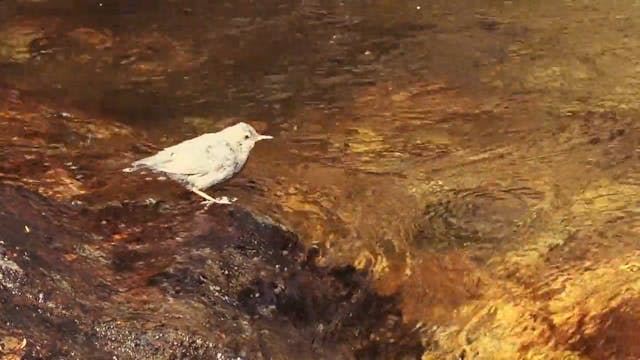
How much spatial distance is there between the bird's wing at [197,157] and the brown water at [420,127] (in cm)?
5

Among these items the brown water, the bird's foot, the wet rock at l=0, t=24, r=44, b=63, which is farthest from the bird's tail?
the wet rock at l=0, t=24, r=44, b=63

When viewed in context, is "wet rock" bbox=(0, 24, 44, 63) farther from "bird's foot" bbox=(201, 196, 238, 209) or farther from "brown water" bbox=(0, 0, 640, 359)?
"bird's foot" bbox=(201, 196, 238, 209)

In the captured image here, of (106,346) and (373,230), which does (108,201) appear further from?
(373,230)

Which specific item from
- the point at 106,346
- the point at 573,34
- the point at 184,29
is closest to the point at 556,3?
the point at 573,34

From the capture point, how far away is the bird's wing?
1426mm

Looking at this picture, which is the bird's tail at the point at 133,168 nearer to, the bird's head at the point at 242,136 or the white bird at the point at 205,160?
the white bird at the point at 205,160

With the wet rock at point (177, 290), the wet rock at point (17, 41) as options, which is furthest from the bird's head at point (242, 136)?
the wet rock at point (17, 41)

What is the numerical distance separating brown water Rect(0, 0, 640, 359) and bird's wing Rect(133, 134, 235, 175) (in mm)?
52

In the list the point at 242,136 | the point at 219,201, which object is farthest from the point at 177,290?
the point at 242,136

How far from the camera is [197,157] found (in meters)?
1.43

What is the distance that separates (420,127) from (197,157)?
510mm

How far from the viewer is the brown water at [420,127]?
4.42 ft

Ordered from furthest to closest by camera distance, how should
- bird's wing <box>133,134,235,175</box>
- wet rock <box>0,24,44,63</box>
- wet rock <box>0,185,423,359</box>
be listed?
wet rock <box>0,24,44,63</box>
bird's wing <box>133,134,235,175</box>
wet rock <box>0,185,423,359</box>

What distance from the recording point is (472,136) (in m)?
1.72
